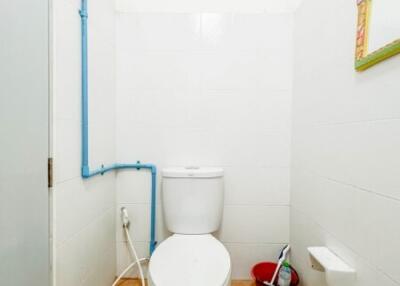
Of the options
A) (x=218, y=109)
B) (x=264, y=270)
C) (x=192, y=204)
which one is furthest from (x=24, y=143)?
(x=264, y=270)

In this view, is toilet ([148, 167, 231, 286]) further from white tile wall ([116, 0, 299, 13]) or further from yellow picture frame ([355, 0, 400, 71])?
white tile wall ([116, 0, 299, 13])

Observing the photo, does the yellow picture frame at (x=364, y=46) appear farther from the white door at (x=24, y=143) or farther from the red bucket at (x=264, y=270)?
the red bucket at (x=264, y=270)

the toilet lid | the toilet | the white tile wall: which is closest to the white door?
the toilet lid

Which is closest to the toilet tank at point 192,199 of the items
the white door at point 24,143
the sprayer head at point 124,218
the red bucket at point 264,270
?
the sprayer head at point 124,218

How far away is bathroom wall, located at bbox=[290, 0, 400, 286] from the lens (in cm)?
70

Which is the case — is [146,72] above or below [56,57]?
above

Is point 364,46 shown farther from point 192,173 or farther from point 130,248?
point 130,248

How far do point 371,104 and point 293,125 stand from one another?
0.69 m

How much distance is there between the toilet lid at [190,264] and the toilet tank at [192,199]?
4.6 inches

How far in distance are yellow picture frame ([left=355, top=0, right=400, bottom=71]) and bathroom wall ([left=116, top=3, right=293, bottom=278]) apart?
0.65m

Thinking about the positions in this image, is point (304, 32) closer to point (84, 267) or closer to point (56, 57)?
point (56, 57)

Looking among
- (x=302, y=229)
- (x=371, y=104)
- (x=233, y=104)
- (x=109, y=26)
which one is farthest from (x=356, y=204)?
(x=109, y=26)

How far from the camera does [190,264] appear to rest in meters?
1.01

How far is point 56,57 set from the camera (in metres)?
0.89
